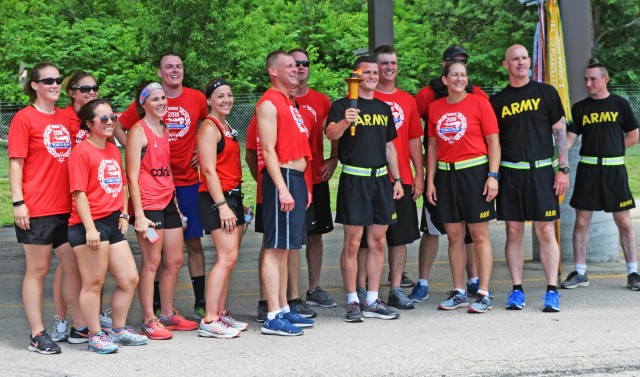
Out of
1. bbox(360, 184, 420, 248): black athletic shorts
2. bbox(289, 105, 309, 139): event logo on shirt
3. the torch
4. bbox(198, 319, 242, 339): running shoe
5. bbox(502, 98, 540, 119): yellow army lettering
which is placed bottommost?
bbox(198, 319, 242, 339): running shoe

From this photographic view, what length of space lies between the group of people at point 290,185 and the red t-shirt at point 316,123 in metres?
0.02

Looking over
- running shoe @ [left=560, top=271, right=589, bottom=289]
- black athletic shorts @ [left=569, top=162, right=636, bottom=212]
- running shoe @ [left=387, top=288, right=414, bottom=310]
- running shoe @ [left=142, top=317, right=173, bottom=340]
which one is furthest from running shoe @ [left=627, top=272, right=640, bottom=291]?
running shoe @ [left=142, top=317, right=173, bottom=340]

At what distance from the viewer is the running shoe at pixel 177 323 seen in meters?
7.93

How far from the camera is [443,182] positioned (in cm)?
856

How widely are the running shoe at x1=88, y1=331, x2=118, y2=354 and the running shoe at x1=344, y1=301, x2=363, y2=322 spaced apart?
1.95 m

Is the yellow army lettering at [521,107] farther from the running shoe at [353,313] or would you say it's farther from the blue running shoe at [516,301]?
the running shoe at [353,313]

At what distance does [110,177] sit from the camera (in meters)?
7.11

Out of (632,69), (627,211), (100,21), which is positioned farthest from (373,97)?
(100,21)

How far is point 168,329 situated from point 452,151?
9.08 ft

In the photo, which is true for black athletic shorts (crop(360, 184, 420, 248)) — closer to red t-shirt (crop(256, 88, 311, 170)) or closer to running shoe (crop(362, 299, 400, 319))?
running shoe (crop(362, 299, 400, 319))

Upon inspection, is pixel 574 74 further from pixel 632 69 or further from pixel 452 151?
pixel 632 69

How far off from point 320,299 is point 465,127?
2006mm

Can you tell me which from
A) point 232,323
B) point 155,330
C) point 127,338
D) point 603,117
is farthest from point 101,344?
point 603,117

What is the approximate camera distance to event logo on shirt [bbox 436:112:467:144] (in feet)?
27.5
